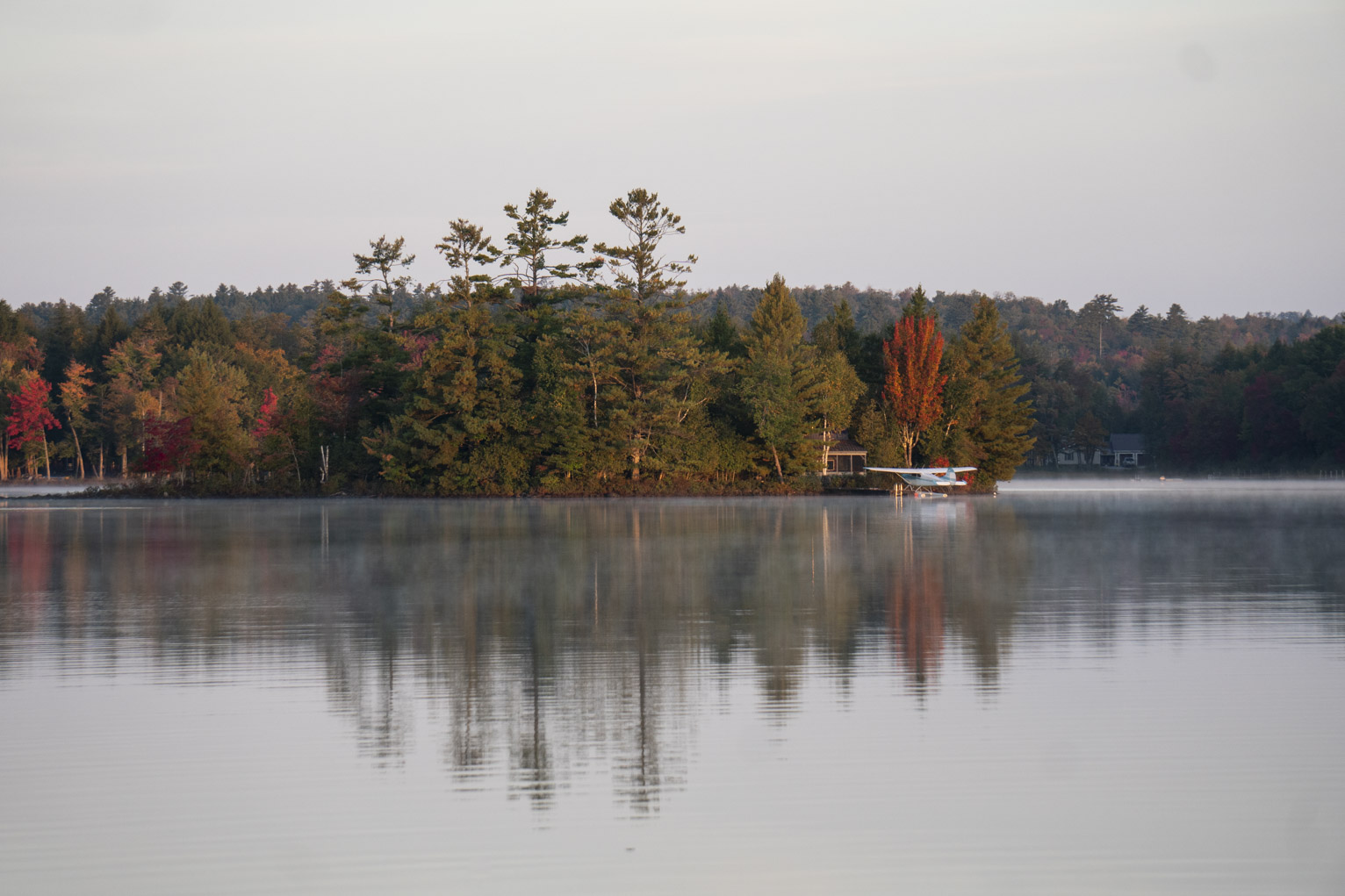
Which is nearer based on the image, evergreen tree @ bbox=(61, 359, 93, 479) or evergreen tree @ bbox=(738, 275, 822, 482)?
evergreen tree @ bbox=(738, 275, 822, 482)

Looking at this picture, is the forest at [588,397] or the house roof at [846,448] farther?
the house roof at [846,448]

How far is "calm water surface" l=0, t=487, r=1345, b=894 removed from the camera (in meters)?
6.00

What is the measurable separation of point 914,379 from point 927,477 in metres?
6.59

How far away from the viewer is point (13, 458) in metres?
92.1

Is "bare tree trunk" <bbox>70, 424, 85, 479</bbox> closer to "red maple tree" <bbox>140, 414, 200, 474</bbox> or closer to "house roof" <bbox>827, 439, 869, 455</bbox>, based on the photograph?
"red maple tree" <bbox>140, 414, 200, 474</bbox>

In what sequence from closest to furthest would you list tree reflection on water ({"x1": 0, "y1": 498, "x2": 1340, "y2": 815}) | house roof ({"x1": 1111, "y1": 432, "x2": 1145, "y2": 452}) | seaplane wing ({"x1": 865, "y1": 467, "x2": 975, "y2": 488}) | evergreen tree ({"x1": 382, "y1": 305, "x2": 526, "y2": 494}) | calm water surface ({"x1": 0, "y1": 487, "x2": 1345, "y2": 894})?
calm water surface ({"x1": 0, "y1": 487, "x2": 1345, "y2": 894}), tree reflection on water ({"x1": 0, "y1": 498, "x2": 1340, "y2": 815}), evergreen tree ({"x1": 382, "y1": 305, "x2": 526, "y2": 494}), seaplane wing ({"x1": 865, "y1": 467, "x2": 975, "y2": 488}), house roof ({"x1": 1111, "y1": 432, "x2": 1145, "y2": 452})

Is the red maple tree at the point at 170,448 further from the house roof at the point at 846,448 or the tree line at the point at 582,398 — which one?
the house roof at the point at 846,448

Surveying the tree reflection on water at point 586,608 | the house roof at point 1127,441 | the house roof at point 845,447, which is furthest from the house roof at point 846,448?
the house roof at point 1127,441

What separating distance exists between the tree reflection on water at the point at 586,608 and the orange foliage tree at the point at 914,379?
30225 mm

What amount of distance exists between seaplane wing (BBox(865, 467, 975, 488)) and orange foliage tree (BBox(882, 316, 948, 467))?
3.26m

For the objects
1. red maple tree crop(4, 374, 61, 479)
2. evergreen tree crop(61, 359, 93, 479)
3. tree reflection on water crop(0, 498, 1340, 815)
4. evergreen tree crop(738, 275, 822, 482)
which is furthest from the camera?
evergreen tree crop(61, 359, 93, 479)

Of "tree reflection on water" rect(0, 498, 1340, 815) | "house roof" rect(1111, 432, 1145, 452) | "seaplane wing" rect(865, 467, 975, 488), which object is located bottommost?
"tree reflection on water" rect(0, 498, 1340, 815)

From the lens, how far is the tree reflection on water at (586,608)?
9.00 meters

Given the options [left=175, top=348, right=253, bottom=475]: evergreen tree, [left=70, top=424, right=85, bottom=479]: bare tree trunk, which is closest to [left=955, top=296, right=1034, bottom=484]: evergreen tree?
[left=175, top=348, right=253, bottom=475]: evergreen tree
